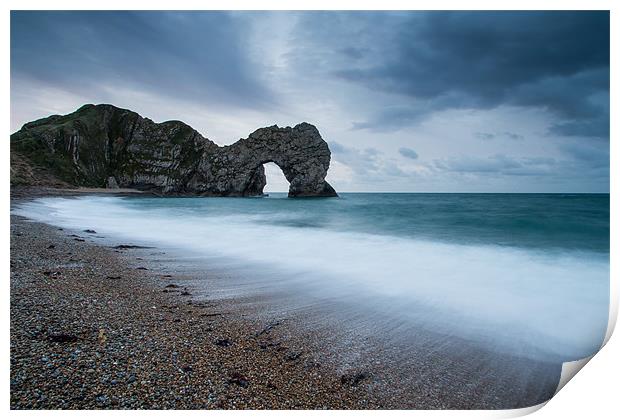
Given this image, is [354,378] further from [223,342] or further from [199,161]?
[199,161]

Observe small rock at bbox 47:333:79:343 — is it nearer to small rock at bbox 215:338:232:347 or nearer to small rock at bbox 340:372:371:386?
small rock at bbox 215:338:232:347

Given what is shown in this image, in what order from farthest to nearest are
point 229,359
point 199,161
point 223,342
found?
1. point 199,161
2. point 223,342
3. point 229,359

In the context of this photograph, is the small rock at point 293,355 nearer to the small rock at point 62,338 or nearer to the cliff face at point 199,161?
the small rock at point 62,338

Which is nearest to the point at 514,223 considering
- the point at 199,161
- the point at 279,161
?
the point at 279,161

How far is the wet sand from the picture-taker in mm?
1451

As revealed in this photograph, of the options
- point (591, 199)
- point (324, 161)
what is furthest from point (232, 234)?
point (324, 161)

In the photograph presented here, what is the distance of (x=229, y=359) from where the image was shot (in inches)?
65.1

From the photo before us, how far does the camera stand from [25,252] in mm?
Answer: 3299

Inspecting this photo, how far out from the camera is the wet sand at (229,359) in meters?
1.45

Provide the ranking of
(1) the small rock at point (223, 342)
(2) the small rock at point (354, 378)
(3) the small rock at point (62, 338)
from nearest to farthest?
(2) the small rock at point (354, 378), (3) the small rock at point (62, 338), (1) the small rock at point (223, 342)

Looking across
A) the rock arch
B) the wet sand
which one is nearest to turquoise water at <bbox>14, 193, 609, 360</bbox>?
the wet sand

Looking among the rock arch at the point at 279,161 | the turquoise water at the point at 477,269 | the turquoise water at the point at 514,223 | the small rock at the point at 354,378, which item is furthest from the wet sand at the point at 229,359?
the rock arch at the point at 279,161

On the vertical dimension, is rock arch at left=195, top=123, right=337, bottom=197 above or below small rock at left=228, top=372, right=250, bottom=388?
above

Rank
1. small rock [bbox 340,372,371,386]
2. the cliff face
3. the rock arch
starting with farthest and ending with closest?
the rock arch
the cliff face
small rock [bbox 340,372,371,386]
